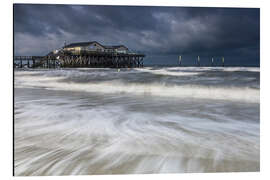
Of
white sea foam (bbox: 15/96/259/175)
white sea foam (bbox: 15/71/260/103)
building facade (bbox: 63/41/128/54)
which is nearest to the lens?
white sea foam (bbox: 15/96/259/175)

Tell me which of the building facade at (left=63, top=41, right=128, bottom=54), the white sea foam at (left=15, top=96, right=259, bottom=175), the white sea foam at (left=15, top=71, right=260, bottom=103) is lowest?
the white sea foam at (left=15, top=96, right=259, bottom=175)

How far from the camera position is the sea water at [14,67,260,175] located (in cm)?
139

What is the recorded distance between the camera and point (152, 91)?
4059mm

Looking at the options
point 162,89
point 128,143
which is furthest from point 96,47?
point 128,143

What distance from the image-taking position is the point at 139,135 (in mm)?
1882

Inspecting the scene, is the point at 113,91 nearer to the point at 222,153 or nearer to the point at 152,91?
the point at 152,91

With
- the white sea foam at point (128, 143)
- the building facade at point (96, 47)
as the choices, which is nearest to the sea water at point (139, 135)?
the white sea foam at point (128, 143)

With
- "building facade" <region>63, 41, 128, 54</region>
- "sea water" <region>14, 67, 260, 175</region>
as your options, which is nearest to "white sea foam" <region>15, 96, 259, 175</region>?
"sea water" <region>14, 67, 260, 175</region>

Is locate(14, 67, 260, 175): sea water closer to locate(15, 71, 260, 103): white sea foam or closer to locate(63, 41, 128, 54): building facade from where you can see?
locate(15, 71, 260, 103): white sea foam

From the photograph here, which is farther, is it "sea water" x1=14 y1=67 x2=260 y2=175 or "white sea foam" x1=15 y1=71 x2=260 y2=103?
"white sea foam" x1=15 y1=71 x2=260 y2=103

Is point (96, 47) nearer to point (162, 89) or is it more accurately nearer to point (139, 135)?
point (162, 89)

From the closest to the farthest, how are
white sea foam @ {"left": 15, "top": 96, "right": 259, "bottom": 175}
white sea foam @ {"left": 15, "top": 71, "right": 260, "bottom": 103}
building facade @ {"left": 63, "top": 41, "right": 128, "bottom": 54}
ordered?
white sea foam @ {"left": 15, "top": 96, "right": 259, "bottom": 175} → white sea foam @ {"left": 15, "top": 71, "right": 260, "bottom": 103} → building facade @ {"left": 63, "top": 41, "right": 128, "bottom": 54}

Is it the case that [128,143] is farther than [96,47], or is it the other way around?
[96,47]
